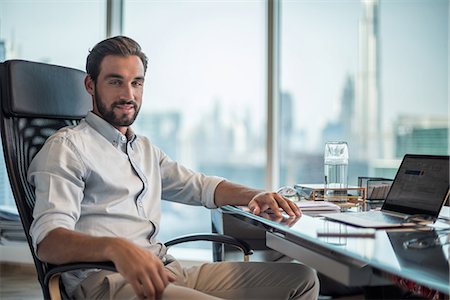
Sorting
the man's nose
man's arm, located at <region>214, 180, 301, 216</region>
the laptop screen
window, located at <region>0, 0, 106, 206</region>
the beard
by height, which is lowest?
man's arm, located at <region>214, 180, 301, 216</region>

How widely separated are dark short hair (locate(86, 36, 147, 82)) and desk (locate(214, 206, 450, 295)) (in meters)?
0.76

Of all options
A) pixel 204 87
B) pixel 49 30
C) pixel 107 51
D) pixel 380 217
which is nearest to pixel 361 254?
pixel 380 217

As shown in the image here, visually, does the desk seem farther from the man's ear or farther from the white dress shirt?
the man's ear

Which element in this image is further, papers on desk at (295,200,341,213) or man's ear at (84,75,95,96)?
man's ear at (84,75,95,96)

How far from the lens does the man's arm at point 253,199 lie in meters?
1.60

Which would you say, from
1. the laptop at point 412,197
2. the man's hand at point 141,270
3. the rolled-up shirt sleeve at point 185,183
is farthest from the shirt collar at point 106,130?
the laptop at point 412,197

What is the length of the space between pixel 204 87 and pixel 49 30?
115 centimetres

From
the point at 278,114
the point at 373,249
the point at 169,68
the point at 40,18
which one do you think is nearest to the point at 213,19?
the point at 169,68

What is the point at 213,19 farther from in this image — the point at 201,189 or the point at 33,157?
the point at 33,157

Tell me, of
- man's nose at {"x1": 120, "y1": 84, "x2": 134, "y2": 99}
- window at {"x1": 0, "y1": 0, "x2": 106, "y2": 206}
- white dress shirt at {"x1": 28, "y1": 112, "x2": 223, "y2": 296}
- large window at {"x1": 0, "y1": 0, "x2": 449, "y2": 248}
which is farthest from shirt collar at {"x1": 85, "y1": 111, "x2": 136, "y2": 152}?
window at {"x1": 0, "y1": 0, "x2": 106, "y2": 206}

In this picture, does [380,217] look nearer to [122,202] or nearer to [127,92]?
[122,202]

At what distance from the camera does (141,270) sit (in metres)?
1.17

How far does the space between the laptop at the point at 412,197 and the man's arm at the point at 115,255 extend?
515 mm

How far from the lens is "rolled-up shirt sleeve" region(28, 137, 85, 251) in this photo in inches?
54.2
